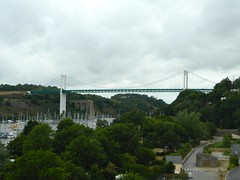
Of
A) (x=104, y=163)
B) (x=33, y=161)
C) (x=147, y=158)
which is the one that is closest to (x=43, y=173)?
(x=33, y=161)

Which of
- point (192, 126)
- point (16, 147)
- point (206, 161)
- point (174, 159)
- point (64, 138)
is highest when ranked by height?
point (192, 126)

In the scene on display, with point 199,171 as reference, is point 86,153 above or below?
above

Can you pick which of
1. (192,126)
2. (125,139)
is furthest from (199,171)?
(192,126)

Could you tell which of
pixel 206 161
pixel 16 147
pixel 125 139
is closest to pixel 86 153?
pixel 125 139

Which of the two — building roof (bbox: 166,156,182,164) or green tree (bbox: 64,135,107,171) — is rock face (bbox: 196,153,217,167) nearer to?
building roof (bbox: 166,156,182,164)

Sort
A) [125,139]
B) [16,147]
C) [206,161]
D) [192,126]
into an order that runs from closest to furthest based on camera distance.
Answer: [16,147] → [125,139] → [206,161] → [192,126]

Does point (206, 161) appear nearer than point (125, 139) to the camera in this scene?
No

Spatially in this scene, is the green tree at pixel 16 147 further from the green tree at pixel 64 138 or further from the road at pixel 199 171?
the road at pixel 199 171

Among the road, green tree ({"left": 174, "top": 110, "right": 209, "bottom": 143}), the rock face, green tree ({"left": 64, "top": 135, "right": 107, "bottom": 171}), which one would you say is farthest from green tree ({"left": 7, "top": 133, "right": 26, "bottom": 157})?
green tree ({"left": 174, "top": 110, "right": 209, "bottom": 143})

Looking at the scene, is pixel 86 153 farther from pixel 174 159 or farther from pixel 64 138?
pixel 174 159

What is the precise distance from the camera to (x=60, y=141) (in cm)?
2545

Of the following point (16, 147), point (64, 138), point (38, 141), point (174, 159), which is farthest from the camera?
point (174, 159)

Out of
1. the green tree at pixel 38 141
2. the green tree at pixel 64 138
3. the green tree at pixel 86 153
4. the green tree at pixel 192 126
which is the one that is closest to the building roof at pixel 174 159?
the green tree at pixel 64 138

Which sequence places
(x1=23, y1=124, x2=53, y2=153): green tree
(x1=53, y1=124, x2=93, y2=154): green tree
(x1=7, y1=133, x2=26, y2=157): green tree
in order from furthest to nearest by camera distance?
(x1=7, y1=133, x2=26, y2=157): green tree, (x1=53, y1=124, x2=93, y2=154): green tree, (x1=23, y1=124, x2=53, y2=153): green tree
